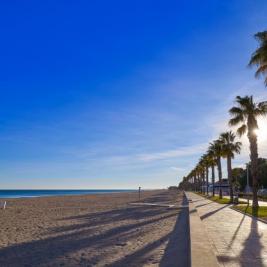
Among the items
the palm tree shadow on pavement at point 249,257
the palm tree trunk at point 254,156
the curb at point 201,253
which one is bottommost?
the palm tree shadow on pavement at point 249,257

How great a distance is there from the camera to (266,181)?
95375 millimetres

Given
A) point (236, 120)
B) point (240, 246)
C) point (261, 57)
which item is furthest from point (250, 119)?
point (240, 246)

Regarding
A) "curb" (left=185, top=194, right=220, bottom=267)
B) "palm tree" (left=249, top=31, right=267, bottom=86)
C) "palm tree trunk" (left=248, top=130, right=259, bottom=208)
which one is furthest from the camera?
"palm tree trunk" (left=248, top=130, right=259, bottom=208)

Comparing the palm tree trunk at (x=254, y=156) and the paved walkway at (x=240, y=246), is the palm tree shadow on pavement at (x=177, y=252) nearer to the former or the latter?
the paved walkway at (x=240, y=246)

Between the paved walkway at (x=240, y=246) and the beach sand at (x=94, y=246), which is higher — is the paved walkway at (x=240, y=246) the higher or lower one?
the higher one

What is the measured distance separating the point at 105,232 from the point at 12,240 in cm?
382

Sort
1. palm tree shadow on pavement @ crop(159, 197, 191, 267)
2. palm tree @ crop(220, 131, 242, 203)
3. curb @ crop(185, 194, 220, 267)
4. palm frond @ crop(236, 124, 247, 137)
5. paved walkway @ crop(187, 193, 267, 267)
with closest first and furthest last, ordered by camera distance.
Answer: curb @ crop(185, 194, 220, 267) → paved walkway @ crop(187, 193, 267, 267) → palm tree shadow on pavement @ crop(159, 197, 191, 267) → palm frond @ crop(236, 124, 247, 137) → palm tree @ crop(220, 131, 242, 203)

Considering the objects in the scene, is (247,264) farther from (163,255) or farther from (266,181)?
(266,181)

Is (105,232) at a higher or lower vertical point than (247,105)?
lower

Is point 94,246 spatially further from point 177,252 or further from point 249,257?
point 249,257

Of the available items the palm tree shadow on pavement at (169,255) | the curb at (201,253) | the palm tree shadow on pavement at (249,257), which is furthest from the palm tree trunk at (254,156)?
the curb at (201,253)

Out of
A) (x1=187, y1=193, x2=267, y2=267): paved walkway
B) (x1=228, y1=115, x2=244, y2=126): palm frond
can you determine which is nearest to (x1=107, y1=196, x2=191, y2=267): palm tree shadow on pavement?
(x1=187, y1=193, x2=267, y2=267): paved walkway

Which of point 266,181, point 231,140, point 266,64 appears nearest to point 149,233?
point 266,64

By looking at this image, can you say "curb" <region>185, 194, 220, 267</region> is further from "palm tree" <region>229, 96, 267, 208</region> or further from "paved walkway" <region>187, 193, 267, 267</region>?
"palm tree" <region>229, 96, 267, 208</region>
